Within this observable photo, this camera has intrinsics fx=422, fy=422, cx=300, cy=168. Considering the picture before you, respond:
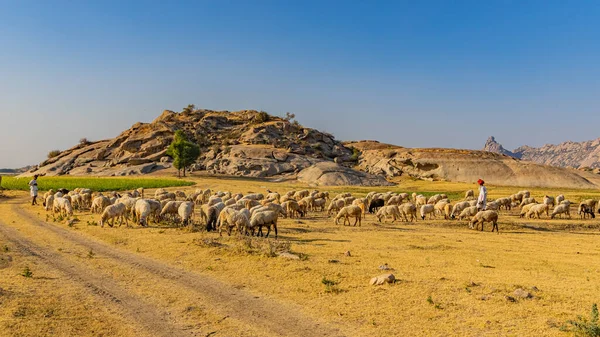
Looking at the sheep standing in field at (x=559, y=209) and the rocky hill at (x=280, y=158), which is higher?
the rocky hill at (x=280, y=158)

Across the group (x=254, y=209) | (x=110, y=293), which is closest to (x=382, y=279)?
(x=110, y=293)

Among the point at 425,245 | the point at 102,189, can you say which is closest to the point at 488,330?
the point at 425,245

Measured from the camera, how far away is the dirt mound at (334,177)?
6612cm

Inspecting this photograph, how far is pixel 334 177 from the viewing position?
66875 mm

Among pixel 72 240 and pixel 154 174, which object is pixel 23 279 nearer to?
pixel 72 240

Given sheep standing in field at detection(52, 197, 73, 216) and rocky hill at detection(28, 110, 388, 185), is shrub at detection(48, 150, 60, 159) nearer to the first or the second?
rocky hill at detection(28, 110, 388, 185)

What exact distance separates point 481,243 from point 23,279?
685 inches

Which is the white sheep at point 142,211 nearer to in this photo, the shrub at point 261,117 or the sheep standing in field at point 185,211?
the sheep standing in field at point 185,211

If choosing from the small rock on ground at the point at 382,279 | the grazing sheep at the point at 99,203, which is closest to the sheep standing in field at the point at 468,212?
the small rock on ground at the point at 382,279

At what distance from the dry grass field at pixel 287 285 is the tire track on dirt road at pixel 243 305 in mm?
29

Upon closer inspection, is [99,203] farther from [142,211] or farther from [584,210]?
[584,210]

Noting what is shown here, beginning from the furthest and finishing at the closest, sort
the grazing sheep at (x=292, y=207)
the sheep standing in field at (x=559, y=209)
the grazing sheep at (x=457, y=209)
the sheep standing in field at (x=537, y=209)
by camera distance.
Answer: the sheep standing in field at (x=559, y=209) < the sheep standing in field at (x=537, y=209) < the grazing sheep at (x=457, y=209) < the grazing sheep at (x=292, y=207)

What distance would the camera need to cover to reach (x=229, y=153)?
276ft

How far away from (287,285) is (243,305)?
1.80 meters
